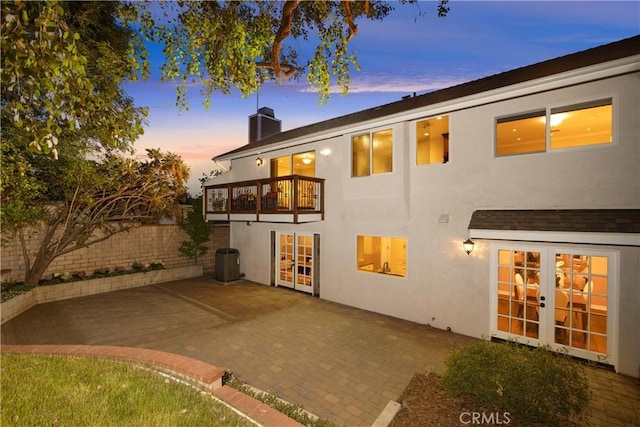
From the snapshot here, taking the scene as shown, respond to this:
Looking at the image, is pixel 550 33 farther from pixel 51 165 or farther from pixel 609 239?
pixel 51 165

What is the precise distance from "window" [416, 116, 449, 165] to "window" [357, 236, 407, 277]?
2.84 meters

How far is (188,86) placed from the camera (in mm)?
5645

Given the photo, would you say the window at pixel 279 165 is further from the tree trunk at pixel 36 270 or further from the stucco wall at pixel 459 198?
the tree trunk at pixel 36 270

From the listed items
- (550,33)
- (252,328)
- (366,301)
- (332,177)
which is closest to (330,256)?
(366,301)

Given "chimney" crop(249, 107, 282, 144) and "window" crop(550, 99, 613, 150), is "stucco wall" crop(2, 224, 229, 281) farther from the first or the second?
"window" crop(550, 99, 613, 150)

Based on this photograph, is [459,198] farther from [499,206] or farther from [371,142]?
[371,142]

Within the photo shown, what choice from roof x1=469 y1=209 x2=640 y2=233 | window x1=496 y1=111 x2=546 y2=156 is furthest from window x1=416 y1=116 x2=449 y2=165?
roof x1=469 y1=209 x2=640 y2=233

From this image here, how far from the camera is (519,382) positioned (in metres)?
3.68

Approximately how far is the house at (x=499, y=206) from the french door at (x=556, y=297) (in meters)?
0.03

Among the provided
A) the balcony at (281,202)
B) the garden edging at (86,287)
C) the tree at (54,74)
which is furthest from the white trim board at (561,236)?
the garden edging at (86,287)

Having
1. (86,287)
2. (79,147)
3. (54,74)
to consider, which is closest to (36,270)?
(86,287)

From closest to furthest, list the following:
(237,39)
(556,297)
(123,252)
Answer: (237,39), (556,297), (123,252)

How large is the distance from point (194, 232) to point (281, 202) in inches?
232

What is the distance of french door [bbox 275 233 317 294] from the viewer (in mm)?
Result: 11125
